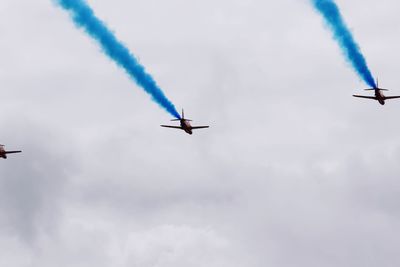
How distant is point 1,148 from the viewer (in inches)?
5231

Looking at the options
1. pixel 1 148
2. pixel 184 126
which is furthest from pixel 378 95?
pixel 1 148

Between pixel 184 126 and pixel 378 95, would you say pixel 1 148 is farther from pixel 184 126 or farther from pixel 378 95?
pixel 378 95

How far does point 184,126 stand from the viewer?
458 ft

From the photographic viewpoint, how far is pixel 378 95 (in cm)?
13950

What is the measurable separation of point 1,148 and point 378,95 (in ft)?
162

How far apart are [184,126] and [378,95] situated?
2596 centimetres

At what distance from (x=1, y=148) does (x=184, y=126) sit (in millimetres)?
24099
